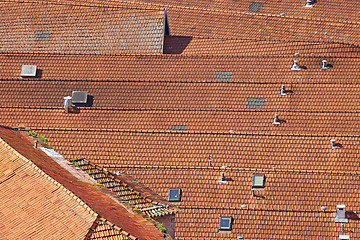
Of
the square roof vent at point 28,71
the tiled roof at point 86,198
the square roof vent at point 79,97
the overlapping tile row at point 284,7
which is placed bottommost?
the tiled roof at point 86,198

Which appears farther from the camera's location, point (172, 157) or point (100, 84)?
point (100, 84)

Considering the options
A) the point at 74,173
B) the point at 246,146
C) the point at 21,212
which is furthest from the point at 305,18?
the point at 21,212

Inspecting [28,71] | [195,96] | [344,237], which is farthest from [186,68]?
[344,237]

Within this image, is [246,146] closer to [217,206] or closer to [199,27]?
[217,206]

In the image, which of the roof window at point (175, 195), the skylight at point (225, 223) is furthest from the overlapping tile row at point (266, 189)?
the skylight at point (225, 223)

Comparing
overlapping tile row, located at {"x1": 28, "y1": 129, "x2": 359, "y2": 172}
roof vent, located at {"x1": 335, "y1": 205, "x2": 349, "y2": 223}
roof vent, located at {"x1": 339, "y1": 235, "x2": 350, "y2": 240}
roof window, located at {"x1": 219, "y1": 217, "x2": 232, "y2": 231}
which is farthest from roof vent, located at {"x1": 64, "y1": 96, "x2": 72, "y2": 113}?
roof vent, located at {"x1": 339, "y1": 235, "x2": 350, "y2": 240}

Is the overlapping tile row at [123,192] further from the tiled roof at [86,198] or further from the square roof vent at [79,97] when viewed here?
the square roof vent at [79,97]

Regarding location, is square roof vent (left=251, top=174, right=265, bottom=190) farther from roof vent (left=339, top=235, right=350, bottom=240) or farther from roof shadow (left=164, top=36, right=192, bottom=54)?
roof shadow (left=164, top=36, right=192, bottom=54)
